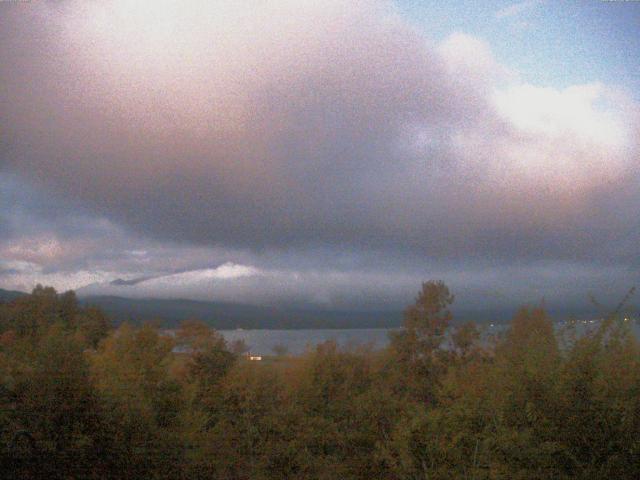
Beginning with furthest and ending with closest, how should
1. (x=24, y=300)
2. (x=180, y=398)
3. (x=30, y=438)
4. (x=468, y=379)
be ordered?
(x=24, y=300) → (x=180, y=398) → (x=468, y=379) → (x=30, y=438)

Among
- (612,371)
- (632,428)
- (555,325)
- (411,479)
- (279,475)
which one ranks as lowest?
(279,475)

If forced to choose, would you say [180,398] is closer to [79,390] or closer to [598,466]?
[79,390]

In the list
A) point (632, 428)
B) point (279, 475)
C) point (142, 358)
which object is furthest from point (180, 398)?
point (632, 428)

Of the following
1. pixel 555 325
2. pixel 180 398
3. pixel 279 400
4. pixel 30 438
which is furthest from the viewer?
pixel 279 400

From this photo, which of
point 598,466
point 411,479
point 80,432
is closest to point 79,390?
point 80,432

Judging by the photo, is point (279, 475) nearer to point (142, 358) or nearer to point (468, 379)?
point (142, 358)

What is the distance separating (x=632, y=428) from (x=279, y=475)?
1160 cm

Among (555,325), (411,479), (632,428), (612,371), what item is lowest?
(411,479)

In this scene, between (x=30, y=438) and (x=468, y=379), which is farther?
(x=468, y=379)

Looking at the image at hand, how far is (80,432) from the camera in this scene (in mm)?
8867

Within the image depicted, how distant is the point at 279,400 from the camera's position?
23.1 m

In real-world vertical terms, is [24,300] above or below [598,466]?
above

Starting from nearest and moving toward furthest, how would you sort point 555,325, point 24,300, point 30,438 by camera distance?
point 30,438 → point 555,325 → point 24,300

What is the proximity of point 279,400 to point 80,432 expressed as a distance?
14778mm
